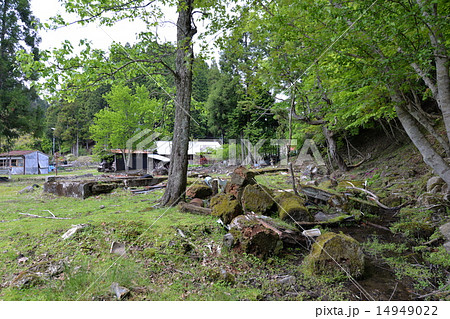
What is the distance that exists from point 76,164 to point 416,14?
45161 millimetres

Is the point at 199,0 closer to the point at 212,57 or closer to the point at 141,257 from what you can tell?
the point at 212,57

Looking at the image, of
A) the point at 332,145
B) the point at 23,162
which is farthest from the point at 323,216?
the point at 23,162

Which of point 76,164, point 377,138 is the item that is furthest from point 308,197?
point 76,164

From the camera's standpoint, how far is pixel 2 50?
18172mm

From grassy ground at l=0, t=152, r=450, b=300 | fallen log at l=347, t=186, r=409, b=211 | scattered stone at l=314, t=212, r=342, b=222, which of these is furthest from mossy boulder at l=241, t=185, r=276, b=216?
fallen log at l=347, t=186, r=409, b=211

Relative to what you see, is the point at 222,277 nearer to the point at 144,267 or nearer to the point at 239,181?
the point at 144,267

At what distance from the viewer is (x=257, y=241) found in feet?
12.9

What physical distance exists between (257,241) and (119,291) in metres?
2.19

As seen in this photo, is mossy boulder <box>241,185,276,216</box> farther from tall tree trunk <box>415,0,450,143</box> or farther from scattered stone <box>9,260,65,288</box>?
tall tree trunk <box>415,0,450,143</box>

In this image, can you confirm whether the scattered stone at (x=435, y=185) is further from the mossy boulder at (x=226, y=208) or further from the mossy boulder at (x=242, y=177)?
the mossy boulder at (x=226, y=208)

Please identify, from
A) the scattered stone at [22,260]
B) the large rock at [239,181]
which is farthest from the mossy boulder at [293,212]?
the scattered stone at [22,260]

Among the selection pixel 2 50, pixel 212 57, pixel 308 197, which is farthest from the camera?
pixel 2 50

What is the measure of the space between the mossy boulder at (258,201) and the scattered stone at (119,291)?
3.26m

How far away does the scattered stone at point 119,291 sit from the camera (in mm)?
2572
